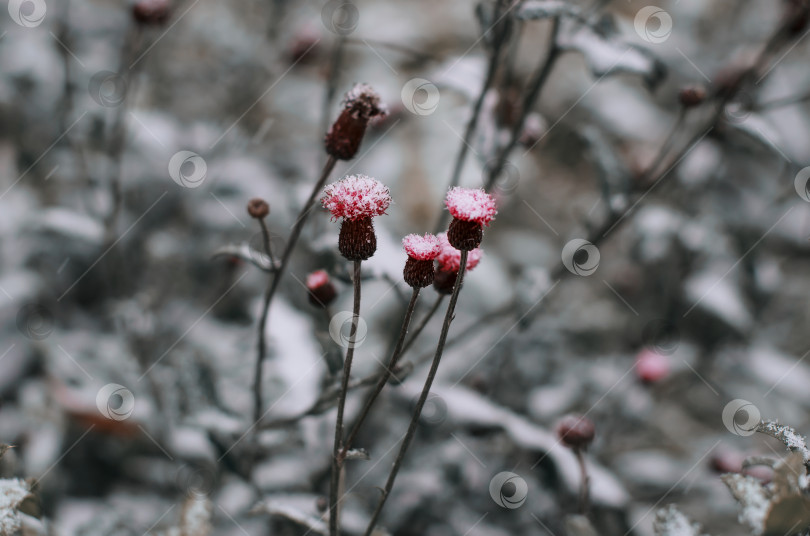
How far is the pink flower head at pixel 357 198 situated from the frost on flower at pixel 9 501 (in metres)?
0.66

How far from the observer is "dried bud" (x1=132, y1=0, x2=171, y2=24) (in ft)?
5.82

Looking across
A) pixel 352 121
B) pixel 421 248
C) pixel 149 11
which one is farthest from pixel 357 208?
pixel 149 11

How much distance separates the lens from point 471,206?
34.8 inches

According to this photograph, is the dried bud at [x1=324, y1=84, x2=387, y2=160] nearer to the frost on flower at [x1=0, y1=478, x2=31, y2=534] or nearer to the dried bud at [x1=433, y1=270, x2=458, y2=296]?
the dried bud at [x1=433, y1=270, x2=458, y2=296]

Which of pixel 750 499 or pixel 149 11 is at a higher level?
pixel 149 11

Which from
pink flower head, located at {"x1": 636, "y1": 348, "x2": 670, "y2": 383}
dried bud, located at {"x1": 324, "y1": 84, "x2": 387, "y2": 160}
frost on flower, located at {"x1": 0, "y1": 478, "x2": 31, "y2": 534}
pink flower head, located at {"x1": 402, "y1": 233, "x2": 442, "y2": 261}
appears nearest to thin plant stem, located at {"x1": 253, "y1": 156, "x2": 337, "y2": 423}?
dried bud, located at {"x1": 324, "y1": 84, "x2": 387, "y2": 160}

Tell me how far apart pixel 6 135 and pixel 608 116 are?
254 centimetres

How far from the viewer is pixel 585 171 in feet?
10.7

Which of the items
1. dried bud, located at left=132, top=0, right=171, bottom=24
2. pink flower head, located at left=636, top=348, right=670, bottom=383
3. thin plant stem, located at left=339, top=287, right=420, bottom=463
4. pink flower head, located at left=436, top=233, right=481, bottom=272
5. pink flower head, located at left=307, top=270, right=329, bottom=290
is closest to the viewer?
thin plant stem, located at left=339, top=287, right=420, bottom=463

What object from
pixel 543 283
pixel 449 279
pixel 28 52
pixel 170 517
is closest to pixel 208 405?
pixel 170 517

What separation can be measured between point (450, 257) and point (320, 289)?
31 centimetres

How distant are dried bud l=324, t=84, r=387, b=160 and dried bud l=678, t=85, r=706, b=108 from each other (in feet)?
2.75

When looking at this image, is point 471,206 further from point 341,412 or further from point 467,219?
point 341,412

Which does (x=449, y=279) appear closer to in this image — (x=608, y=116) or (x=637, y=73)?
(x=637, y=73)
